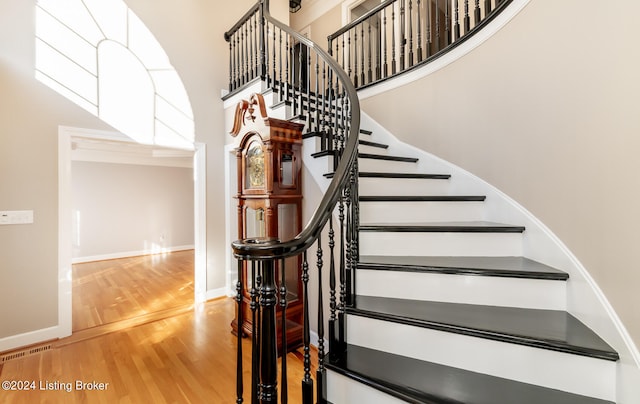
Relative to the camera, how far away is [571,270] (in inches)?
48.5

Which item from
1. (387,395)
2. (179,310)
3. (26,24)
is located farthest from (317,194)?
(26,24)

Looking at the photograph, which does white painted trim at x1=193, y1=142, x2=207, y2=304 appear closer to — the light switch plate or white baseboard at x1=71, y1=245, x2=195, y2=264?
the light switch plate

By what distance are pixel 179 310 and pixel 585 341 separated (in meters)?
3.41

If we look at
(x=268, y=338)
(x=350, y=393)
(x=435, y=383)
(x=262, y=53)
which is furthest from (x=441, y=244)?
(x=262, y=53)

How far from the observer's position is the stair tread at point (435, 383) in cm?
95

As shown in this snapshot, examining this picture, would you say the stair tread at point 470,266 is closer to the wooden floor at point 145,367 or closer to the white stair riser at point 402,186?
the white stair riser at point 402,186

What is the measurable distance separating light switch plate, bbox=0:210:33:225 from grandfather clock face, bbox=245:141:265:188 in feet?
6.28

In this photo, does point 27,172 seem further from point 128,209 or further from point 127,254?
point 127,254

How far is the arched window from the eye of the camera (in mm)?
2580

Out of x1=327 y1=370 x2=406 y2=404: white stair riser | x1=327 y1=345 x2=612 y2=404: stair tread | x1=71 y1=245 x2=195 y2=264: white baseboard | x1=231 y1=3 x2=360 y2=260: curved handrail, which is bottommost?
x1=71 y1=245 x2=195 y2=264: white baseboard

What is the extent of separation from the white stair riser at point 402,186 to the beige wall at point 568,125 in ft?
0.86

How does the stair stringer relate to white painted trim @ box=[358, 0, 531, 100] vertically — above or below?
below

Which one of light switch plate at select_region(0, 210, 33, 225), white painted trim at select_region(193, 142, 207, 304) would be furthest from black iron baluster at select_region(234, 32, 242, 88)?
light switch plate at select_region(0, 210, 33, 225)

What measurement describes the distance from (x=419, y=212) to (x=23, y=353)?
346cm
